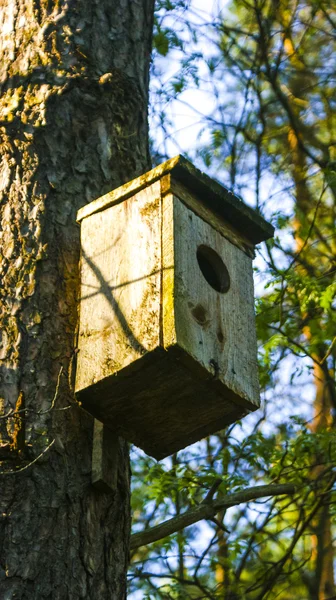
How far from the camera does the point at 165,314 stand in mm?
2396

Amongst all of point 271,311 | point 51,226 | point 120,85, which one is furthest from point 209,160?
point 51,226

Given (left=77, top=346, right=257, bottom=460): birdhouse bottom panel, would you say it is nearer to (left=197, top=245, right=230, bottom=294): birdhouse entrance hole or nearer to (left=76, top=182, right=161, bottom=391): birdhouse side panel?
(left=76, top=182, right=161, bottom=391): birdhouse side panel

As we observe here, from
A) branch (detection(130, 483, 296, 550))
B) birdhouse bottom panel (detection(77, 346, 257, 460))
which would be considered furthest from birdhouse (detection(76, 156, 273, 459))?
branch (detection(130, 483, 296, 550))

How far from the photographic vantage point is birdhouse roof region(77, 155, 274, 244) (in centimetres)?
265

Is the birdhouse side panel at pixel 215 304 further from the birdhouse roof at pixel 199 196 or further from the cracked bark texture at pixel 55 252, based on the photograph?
the cracked bark texture at pixel 55 252

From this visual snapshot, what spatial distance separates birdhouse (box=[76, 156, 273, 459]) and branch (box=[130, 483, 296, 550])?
370mm

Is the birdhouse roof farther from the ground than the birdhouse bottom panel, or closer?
farther from the ground

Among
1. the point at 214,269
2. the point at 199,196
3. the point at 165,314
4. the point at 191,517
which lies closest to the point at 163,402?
the point at 165,314

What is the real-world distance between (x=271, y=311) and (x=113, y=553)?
2.87 meters

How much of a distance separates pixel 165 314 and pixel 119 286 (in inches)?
9.8

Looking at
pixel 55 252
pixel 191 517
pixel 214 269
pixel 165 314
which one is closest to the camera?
pixel 165 314

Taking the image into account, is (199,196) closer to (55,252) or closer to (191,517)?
(55,252)

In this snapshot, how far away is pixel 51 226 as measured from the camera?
9.05 feet

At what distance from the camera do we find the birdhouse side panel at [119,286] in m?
2.44
